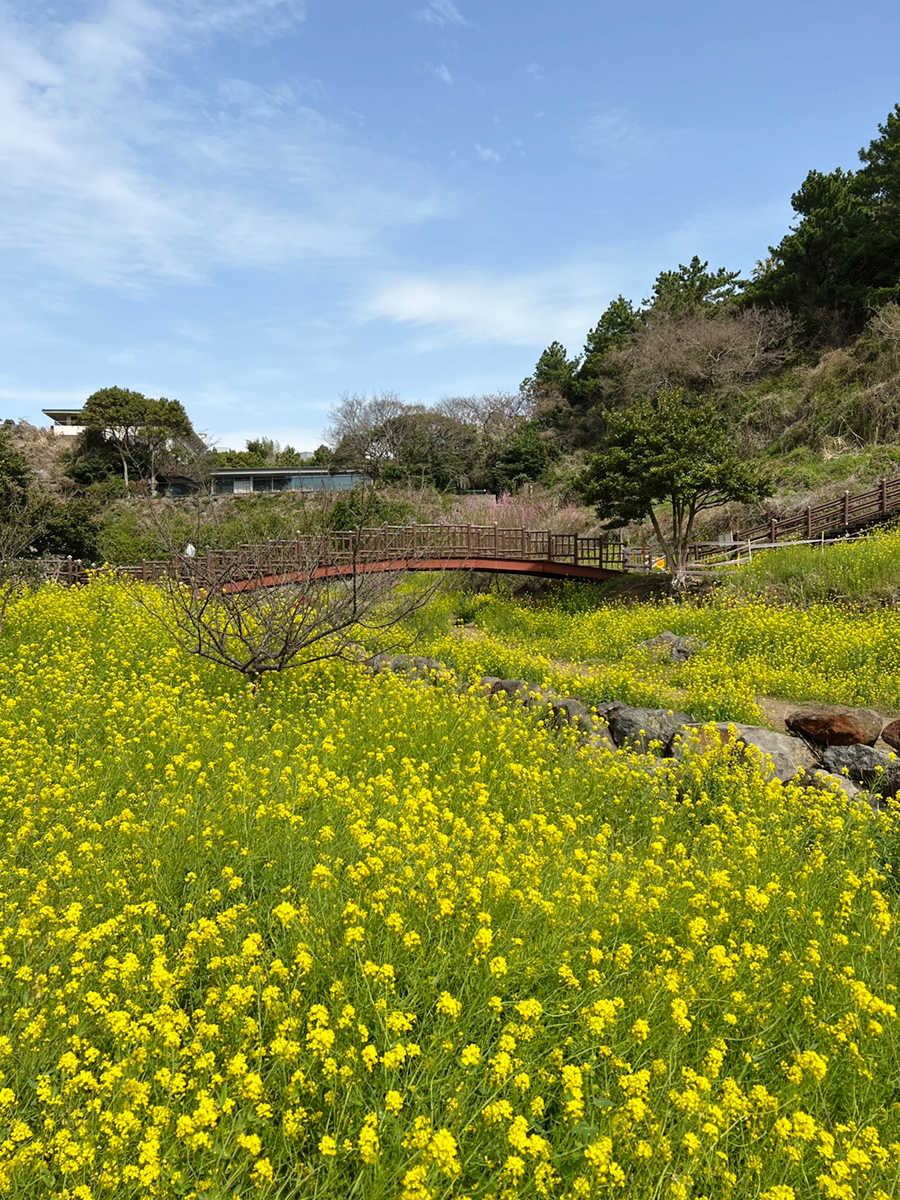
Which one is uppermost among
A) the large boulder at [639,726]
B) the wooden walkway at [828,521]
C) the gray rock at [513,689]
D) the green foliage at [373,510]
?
the green foliage at [373,510]

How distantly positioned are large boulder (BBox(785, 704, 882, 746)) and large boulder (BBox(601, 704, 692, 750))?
1.27m

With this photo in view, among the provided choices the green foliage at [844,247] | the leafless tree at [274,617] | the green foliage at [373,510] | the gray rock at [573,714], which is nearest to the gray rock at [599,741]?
the gray rock at [573,714]

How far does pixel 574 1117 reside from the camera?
7.33 feet

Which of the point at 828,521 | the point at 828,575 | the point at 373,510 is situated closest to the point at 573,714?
the point at 828,575

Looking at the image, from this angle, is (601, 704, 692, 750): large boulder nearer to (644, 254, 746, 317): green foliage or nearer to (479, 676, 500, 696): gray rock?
(479, 676, 500, 696): gray rock

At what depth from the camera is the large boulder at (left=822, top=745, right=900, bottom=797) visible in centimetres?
642

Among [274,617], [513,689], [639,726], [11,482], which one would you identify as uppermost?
[11,482]

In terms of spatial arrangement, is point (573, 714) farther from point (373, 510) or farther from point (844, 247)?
point (844, 247)

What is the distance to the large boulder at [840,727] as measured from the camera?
754 cm

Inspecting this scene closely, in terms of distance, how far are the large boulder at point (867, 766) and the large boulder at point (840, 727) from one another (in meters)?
0.41

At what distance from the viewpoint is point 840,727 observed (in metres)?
7.63

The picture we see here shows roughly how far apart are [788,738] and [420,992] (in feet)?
19.3

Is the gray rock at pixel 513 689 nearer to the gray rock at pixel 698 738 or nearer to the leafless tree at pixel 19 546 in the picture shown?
the gray rock at pixel 698 738

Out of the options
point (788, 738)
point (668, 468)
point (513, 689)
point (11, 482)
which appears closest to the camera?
point (788, 738)
